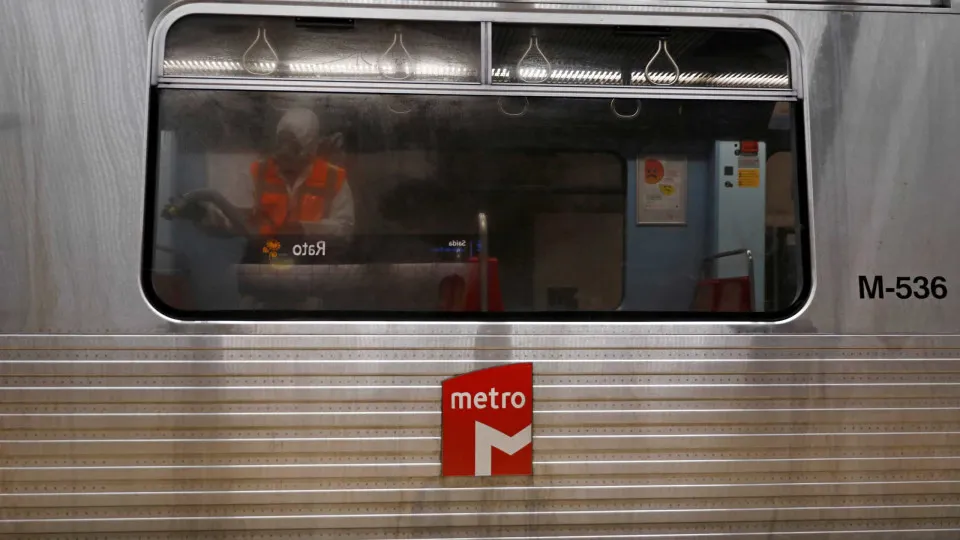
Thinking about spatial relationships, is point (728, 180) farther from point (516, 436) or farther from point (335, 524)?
point (335, 524)

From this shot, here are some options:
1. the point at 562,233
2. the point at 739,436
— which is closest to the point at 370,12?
the point at 562,233

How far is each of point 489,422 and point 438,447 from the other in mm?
225

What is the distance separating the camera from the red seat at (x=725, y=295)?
3234 mm

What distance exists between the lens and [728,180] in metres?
3.29

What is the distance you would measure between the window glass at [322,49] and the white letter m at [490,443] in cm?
143

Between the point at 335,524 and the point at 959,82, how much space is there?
3.16 m

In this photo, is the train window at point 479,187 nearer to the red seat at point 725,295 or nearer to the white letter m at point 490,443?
the red seat at point 725,295

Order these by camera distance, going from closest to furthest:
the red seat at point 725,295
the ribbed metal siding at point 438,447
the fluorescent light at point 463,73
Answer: the ribbed metal siding at point 438,447, the fluorescent light at point 463,73, the red seat at point 725,295

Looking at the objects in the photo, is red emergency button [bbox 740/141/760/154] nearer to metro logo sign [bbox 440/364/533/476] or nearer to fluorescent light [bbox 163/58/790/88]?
fluorescent light [bbox 163/58/790/88]

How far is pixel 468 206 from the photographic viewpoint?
320 centimetres

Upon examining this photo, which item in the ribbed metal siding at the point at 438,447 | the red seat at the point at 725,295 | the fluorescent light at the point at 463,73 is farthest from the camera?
the red seat at the point at 725,295

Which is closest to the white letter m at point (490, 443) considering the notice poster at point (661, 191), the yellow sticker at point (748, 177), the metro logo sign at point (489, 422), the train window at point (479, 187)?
the metro logo sign at point (489, 422)

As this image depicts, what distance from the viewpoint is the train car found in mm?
3008

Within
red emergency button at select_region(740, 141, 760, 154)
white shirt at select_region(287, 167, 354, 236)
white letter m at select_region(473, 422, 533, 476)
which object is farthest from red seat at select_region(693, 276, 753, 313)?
white shirt at select_region(287, 167, 354, 236)
